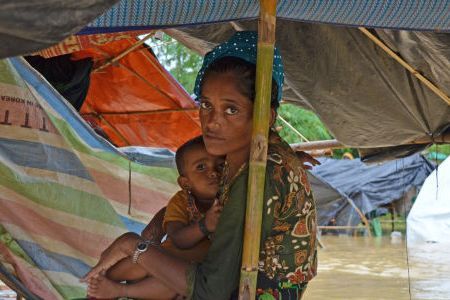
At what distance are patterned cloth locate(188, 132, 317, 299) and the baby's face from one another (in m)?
0.50

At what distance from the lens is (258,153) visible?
2.31m

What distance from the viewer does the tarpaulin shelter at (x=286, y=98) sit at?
2.79 m

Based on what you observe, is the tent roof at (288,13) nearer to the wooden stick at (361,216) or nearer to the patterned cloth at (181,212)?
the patterned cloth at (181,212)

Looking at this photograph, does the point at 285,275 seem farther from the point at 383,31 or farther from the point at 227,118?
the point at 383,31

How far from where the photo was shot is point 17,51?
5.30 feet

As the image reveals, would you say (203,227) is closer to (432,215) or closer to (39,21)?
(39,21)

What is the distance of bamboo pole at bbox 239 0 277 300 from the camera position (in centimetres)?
227

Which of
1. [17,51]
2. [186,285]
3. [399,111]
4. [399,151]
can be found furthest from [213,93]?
[399,151]

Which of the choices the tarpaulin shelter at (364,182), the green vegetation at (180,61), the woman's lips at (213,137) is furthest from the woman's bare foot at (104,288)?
the green vegetation at (180,61)

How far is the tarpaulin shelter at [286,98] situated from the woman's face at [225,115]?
0.32m

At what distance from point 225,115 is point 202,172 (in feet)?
1.82

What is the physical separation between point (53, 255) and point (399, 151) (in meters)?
2.94

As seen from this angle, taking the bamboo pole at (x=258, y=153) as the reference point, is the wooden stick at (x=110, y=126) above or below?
above

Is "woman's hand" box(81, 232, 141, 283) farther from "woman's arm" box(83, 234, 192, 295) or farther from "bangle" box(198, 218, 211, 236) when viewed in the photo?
"bangle" box(198, 218, 211, 236)
